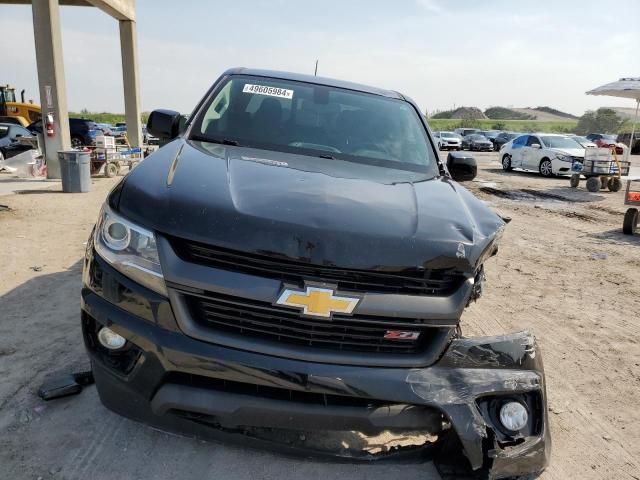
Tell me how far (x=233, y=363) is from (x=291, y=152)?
1.53 m

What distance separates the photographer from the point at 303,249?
185 centimetres

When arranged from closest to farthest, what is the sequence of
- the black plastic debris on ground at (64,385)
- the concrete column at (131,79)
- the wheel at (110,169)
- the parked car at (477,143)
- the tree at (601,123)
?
the black plastic debris on ground at (64,385) < the wheel at (110,169) < the concrete column at (131,79) < the parked car at (477,143) < the tree at (601,123)

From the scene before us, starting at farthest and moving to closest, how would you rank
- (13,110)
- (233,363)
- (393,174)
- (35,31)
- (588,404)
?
1. (13,110)
2. (35,31)
3. (588,404)
4. (393,174)
5. (233,363)

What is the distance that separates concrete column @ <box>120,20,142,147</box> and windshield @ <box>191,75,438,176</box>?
15.3 metres

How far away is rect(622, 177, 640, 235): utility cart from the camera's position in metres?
8.34

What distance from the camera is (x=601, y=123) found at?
68438 millimetres

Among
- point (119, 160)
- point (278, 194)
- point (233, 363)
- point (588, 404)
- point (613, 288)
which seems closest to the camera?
point (233, 363)

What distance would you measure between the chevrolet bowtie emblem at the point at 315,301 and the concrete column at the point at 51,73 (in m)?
12.2

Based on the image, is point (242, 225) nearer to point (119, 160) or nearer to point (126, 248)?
point (126, 248)

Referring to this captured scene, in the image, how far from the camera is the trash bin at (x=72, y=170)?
1029 centimetres

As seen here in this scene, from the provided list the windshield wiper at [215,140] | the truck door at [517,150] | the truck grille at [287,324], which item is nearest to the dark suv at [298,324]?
the truck grille at [287,324]

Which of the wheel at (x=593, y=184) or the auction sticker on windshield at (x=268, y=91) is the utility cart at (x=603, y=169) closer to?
the wheel at (x=593, y=184)

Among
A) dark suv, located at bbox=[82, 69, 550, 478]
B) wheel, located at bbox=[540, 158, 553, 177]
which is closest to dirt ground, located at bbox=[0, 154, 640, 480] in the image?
dark suv, located at bbox=[82, 69, 550, 478]

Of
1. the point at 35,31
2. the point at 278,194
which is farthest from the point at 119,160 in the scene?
the point at 278,194
